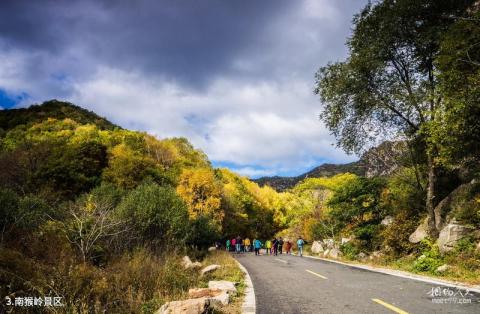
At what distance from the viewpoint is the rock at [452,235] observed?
41.9ft

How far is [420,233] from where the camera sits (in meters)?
15.7

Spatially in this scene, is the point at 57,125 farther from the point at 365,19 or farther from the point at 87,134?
the point at 365,19

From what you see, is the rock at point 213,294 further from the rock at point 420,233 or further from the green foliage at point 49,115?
the green foliage at point 49,115

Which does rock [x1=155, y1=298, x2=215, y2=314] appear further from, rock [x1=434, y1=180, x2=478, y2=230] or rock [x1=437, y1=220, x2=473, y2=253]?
rock [x1=434, y1=180, x2=478, y2=230]

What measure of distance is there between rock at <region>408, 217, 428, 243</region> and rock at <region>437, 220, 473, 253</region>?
1981 millimetres

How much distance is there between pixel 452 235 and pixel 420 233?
9.14ft

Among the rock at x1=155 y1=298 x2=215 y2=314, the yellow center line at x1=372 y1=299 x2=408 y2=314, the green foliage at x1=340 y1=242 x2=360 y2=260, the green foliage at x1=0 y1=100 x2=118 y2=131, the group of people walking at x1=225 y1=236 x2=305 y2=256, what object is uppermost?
the green foliage at x1=0 y1=100 x2=118 y2=131

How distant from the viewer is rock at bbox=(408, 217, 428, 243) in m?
15.5

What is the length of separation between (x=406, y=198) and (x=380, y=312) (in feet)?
47.7

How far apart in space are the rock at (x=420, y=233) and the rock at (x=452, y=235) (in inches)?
78.0

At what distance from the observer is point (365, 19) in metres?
17.3

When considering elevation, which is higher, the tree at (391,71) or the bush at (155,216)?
the tree at (391,71)

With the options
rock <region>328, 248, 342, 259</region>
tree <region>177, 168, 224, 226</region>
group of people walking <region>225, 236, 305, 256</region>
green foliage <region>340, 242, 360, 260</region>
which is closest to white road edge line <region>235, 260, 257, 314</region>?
green foliage <region>340, 242, 360, 260</region>

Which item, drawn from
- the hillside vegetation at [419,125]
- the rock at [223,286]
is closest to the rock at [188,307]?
the rock at [223,286]
